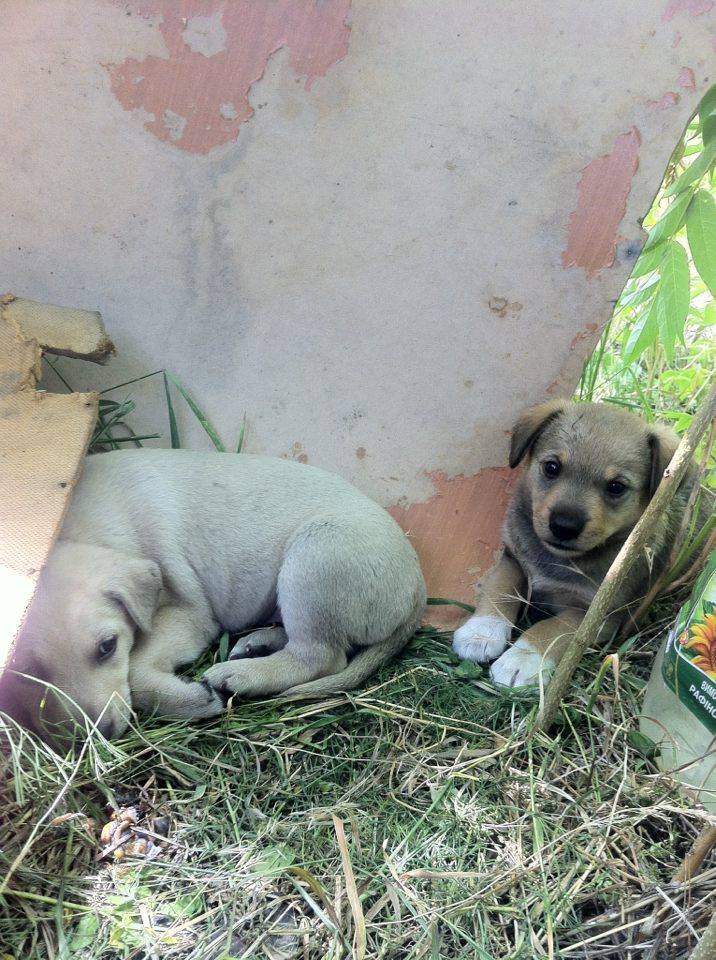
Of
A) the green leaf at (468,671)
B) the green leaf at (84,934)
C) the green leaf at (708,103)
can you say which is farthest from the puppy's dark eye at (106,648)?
the green leaf at (708,103)

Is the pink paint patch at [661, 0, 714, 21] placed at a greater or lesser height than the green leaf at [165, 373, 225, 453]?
greater

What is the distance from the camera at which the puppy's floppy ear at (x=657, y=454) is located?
3.53 meters

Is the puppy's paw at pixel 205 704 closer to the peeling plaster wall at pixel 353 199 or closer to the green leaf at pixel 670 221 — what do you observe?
the peeling plaster wall at pixel 353 199

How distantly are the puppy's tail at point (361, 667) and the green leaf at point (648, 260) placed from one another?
2.00 meters

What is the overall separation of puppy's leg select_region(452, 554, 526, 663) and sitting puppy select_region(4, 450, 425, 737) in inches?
10.9

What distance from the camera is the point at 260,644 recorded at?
11.6 ft

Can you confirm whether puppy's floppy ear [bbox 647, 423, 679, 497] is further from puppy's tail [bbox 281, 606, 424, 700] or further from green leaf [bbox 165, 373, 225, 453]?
green leaf [bbox 165, 373, 225, 453]

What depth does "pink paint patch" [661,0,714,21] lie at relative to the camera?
10.5ft

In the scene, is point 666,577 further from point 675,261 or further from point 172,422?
point 172,422

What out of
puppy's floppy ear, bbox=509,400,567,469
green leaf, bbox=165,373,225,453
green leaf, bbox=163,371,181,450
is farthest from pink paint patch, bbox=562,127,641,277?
green leaf, bbox=163,371,181,450

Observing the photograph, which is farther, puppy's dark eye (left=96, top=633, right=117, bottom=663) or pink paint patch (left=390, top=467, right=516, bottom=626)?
pink paint patch (left=390, top=467, right=516, bottom=626)

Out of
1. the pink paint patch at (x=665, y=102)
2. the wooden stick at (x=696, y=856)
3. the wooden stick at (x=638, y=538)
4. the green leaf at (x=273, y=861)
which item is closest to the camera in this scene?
the wooden stick at (x=696, y=856)

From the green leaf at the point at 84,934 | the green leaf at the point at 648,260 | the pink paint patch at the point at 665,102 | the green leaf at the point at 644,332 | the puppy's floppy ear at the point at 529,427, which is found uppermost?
the pink paint patch at the point at 665,102

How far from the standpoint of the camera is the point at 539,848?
260 centimetres
